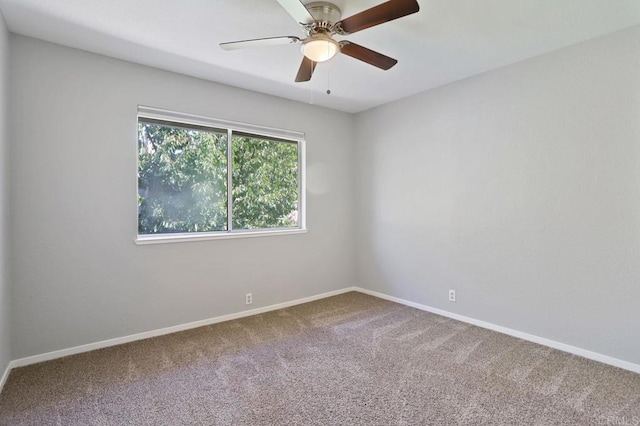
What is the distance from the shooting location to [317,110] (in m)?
4.21

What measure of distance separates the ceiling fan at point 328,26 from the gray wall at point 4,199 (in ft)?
5.02

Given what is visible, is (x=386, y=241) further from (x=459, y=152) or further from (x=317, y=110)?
(x=317, y=110)

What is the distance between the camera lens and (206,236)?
10.8 feet

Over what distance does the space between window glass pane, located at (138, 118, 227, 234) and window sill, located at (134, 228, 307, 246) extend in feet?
0.28

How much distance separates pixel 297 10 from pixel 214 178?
2093 millimetres

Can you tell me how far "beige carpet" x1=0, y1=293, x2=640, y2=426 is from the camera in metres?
1.87

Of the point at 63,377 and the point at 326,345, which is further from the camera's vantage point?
the point at 326,345

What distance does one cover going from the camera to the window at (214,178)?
306 centimetres

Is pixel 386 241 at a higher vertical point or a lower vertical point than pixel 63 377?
higher

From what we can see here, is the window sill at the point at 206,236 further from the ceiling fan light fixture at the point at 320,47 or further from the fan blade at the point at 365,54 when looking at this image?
the fan blade at the point at 365,54

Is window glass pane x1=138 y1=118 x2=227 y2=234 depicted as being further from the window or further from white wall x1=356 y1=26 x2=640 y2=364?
white wall x1=356 y1=26 x2=640 y2=364

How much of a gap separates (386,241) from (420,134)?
1.38 meters

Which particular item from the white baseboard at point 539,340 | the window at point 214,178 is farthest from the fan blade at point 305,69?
the white baseboard at point 539,340

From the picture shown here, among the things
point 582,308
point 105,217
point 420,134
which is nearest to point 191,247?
point 105,217
